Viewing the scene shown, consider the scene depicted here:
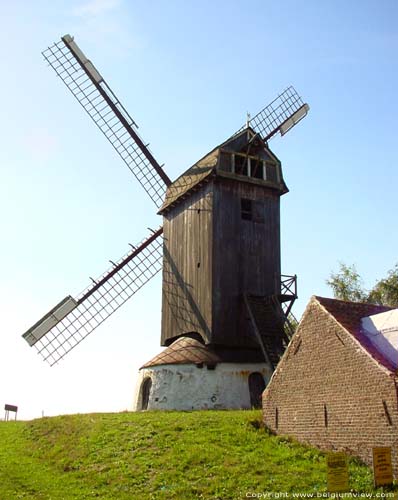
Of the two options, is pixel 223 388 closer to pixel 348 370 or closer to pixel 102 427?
pixel 102 427

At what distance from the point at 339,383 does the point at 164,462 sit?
191 inches

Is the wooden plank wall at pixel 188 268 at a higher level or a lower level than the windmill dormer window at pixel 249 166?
lower

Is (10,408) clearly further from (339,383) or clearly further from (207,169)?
(339,383)

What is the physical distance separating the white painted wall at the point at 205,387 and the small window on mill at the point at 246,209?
21.4ft

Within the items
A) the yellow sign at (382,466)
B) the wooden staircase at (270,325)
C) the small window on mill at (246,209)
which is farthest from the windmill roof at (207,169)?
the yellow sign at (382,466)

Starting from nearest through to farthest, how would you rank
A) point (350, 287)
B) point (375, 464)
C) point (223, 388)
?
point (375, 464), point (223, 388), point (350, 287)

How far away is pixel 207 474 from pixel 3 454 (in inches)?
345

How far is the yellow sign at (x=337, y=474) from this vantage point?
11531 millimetres

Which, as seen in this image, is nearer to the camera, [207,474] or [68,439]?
[207,474]

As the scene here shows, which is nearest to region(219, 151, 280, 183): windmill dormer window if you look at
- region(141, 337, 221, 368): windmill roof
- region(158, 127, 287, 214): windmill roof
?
region(158, 127, 287, 214): windmill roof

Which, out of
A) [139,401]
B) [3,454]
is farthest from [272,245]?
[3,454]

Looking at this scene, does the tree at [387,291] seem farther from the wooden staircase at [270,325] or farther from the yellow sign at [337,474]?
the yellow sign at [337,474]

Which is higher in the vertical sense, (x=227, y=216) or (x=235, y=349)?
(x=227, y=216)

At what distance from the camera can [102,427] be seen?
64.4 ft
